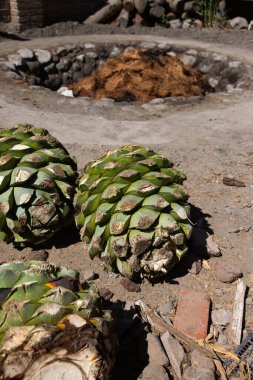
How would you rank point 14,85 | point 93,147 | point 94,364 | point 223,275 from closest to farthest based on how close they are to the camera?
point 94,364 → point 223,275 → point 93,147 → point 14,85

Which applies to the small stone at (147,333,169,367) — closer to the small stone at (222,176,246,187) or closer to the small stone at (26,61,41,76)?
the small stone at (222,176,246,187)

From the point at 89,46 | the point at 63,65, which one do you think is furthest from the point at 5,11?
the point at 63,65

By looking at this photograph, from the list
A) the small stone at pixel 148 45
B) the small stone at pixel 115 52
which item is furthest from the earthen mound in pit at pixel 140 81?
the small stone at pixel 148 45

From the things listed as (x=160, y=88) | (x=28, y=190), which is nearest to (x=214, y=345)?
(x=28, y=190)

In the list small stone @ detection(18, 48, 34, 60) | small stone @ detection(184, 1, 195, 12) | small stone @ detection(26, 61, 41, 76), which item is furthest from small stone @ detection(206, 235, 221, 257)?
small stone @ detection(184, 1, 195, 12)

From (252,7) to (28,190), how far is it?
1291cm

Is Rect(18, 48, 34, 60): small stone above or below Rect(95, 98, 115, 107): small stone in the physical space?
above

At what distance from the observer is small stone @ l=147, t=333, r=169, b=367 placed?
240 centimetres

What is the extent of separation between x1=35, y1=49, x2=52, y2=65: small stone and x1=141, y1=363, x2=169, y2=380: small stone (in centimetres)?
820

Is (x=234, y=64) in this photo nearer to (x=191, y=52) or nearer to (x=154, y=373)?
(x=191, y=52)

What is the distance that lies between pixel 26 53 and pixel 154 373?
27.0 ft

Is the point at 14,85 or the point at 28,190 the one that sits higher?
the point at 28,190

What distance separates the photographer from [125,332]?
8.25 feet

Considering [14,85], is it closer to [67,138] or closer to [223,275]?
[67,138]
